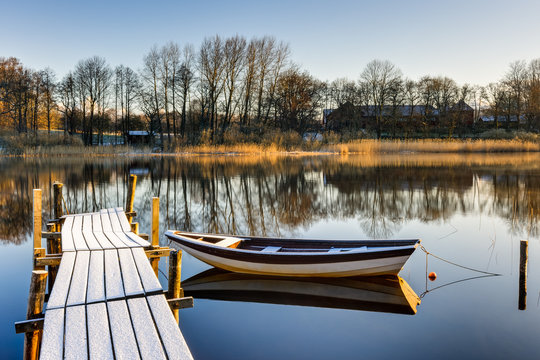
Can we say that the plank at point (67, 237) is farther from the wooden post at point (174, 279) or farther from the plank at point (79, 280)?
the wooden post at point (174, 279)

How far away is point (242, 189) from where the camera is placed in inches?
818

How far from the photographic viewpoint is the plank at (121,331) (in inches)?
124

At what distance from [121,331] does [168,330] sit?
39 cm

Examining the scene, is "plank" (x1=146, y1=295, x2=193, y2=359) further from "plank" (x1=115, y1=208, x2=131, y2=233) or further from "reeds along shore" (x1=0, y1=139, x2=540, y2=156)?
"reeds along shore" (x1=0, y1=139, x2=540, y2=156)

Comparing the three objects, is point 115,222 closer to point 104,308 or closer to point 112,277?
point 112,277

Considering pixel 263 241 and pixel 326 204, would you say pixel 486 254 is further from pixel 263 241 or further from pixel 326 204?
pixel 326 204

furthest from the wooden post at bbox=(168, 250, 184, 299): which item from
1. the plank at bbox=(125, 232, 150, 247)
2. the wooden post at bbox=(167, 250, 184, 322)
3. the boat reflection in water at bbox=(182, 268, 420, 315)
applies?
the boat reflection in water at bbox=(182, 268, 420, 315)

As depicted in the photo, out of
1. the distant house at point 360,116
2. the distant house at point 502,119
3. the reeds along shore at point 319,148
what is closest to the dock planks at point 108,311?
the reeds along shore at point 319,148

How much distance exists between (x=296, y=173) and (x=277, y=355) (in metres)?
22.5

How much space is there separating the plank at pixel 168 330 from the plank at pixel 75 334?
1.89ft

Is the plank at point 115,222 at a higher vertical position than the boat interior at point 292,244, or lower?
higher

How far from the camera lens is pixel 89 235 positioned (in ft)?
22.4

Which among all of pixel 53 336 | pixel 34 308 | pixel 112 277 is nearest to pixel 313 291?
pixel 112 277

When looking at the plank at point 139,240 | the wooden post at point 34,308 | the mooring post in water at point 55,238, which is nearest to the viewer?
the wooden post at point 34,308
